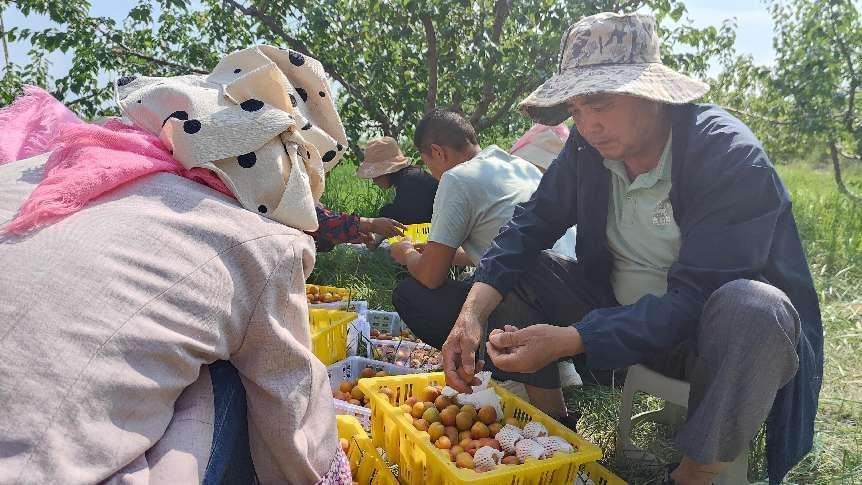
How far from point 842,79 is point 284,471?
20.5ft

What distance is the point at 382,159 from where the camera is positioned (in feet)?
13.2

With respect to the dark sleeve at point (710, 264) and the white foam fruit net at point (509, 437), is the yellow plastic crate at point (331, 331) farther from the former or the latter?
the dark sleeve at point (710, 264)

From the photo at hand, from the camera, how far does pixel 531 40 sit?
4.48 meters

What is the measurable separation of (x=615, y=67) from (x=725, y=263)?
556mm

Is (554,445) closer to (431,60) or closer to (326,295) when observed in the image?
(326,295)

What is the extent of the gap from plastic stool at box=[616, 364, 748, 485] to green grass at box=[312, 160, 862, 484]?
39 mm

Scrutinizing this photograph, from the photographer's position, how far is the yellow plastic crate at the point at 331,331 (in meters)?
2.35

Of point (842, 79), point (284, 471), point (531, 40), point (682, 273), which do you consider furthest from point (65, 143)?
point (842, 79)

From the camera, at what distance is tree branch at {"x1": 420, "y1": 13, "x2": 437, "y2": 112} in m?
4.40

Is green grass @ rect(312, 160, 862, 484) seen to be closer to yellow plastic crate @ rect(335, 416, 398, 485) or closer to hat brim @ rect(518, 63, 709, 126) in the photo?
yellow plastic crate @ rect(335, 416, 398, 485)

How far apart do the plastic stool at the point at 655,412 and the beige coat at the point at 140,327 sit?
0.93m

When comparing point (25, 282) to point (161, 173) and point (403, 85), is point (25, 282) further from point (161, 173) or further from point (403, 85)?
point (403, 85)

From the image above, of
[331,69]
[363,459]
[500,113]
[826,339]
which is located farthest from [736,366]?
[331,69]

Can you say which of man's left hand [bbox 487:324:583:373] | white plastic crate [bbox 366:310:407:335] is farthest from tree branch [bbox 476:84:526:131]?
man's left hand [bbox 487:324:583:373]
